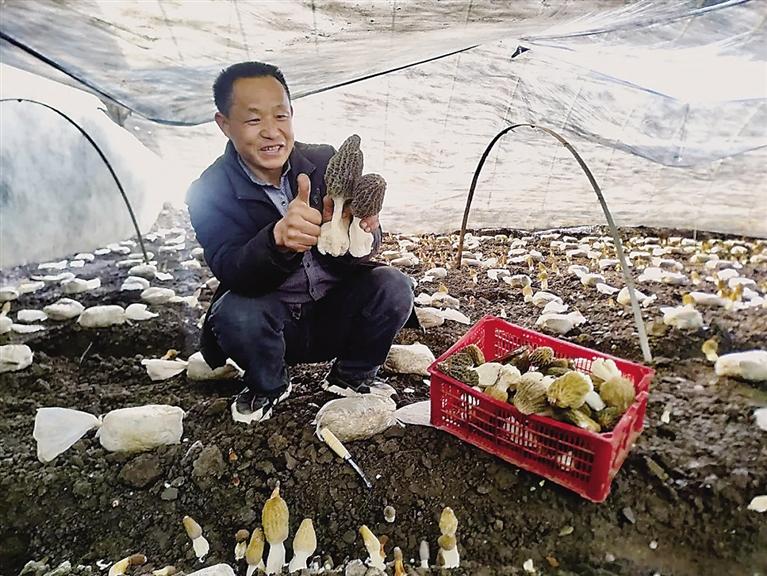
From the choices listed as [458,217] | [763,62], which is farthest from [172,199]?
[763,62]

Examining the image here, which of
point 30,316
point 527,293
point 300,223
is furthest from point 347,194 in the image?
point 30,316

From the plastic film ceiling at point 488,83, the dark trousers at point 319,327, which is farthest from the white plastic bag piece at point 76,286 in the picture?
the dark trousers at point 319,327

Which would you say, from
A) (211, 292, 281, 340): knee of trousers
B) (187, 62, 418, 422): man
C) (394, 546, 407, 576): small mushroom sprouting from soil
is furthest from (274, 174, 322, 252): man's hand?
(394, 546, 407, 576): small mushroom sprouting from soil

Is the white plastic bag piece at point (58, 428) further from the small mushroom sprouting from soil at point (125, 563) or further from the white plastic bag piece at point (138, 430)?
the small mushroom sprouting from soil at point (125, 563)

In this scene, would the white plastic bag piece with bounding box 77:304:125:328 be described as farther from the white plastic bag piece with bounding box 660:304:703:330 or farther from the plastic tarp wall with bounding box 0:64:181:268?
the white plastic bag piece with bounding box 660:304:703:330

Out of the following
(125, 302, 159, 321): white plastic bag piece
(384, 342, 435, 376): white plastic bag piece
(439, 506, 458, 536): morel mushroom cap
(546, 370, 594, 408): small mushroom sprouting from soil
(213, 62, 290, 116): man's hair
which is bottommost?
(439, 506, 458, 536): morel mushroom cap

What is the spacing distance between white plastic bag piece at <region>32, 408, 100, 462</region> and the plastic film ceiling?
1.00m

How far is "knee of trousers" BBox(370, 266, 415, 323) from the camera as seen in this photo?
1.54 metres

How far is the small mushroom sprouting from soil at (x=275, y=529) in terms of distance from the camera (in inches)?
46.0

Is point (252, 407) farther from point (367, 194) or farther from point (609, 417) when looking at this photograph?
point (609, 417)

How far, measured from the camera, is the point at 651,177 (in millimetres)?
2100

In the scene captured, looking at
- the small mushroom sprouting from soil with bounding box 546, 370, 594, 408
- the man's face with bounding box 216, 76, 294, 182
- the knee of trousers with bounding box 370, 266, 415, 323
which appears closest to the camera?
the small mushroom sprouting from soil with bounding box 546, 370, 594, 408

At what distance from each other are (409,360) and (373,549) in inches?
26.3

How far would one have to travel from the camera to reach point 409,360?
1.75 m
